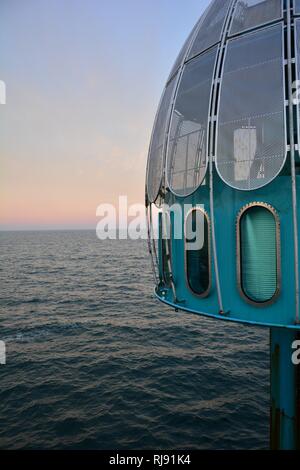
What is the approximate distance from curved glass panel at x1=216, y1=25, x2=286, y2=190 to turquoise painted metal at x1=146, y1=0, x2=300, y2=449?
20mm

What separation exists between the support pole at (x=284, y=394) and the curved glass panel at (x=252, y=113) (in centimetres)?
428

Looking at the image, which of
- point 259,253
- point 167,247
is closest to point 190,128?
point 167,247

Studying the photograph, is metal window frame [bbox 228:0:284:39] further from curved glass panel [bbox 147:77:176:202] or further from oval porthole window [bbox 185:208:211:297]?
oval porthole window [bbox 185:208:211:297]

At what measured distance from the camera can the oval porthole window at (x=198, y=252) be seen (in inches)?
293

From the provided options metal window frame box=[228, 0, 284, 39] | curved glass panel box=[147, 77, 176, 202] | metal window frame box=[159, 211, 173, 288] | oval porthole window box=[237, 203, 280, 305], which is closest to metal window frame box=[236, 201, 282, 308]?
oval porthole window box=[237, 203, 280, 305]

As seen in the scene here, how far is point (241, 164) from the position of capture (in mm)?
6770

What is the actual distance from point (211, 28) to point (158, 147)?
3.07 metres

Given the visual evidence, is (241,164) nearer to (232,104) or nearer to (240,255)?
(232,104)

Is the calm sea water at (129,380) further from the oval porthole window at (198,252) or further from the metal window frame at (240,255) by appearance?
the metal window frame at (240,255)

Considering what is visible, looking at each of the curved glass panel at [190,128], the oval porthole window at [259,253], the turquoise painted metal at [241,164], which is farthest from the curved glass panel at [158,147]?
the oval porthole window at [259,253]

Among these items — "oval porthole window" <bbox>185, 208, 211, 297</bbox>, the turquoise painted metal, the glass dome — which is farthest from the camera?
"oval porthole window" <bbox>185, 208, 211, 297</bbox>

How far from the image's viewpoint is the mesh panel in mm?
6930
